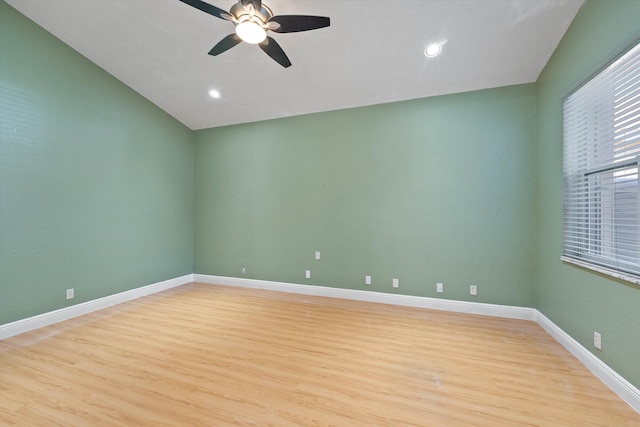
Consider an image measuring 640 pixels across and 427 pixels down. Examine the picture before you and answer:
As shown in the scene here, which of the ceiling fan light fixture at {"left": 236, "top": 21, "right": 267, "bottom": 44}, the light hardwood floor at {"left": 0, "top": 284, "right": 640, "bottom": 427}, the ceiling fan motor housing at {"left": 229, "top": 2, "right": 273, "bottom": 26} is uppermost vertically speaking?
the ceiling fan motor housing at {"left": 229, "top": 2, "right": 273, "bottom": 26}

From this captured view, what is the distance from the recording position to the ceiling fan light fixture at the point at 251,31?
6.63 feet

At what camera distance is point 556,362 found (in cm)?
218

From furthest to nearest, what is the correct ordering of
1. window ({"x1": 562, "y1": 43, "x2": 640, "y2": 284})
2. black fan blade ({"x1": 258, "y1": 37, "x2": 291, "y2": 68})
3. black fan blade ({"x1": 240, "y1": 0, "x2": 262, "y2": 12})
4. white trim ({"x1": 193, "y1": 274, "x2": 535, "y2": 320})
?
1. white trim ({"x1": 193, "y1": 274, "x2": 535, "y2": 320})
2. black fan blade ({"x1": 258, "y1": 37, "x2": 291, "y2": 68})
3. black fan blade ({"x1": 240, "y1": 0, "x2": 262, "y2": 12})
4. window ({"x1": 562, "y1": 43, "x2": 640, "y2": 284})

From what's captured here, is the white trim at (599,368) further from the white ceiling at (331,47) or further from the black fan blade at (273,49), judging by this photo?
the black fan blade at (273,49)

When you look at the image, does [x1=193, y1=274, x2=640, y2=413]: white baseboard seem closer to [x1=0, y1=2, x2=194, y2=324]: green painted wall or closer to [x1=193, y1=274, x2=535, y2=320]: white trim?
[x1=193, y1=274, x2=535, y2=320]: white trim

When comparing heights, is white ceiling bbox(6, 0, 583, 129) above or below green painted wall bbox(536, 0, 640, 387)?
above

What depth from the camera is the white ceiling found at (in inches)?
94.0

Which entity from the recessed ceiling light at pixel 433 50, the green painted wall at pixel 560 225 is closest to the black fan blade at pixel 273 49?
the recessed ceiling light at pixel 433 50

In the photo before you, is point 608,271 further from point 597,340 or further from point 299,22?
point 299,22

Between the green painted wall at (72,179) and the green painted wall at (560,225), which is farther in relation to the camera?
the green painted wall at (72,179)

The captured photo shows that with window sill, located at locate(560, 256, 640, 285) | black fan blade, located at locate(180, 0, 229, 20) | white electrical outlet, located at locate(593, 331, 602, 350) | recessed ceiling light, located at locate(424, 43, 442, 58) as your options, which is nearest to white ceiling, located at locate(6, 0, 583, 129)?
recessed ceiling light, located at locate(424, 43, 442, 58)

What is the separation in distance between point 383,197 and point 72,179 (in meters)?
4.03

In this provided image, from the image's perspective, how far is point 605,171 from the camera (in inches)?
78.6

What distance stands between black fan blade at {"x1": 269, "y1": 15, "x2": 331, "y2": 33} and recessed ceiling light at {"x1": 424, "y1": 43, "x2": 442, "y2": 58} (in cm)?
132
